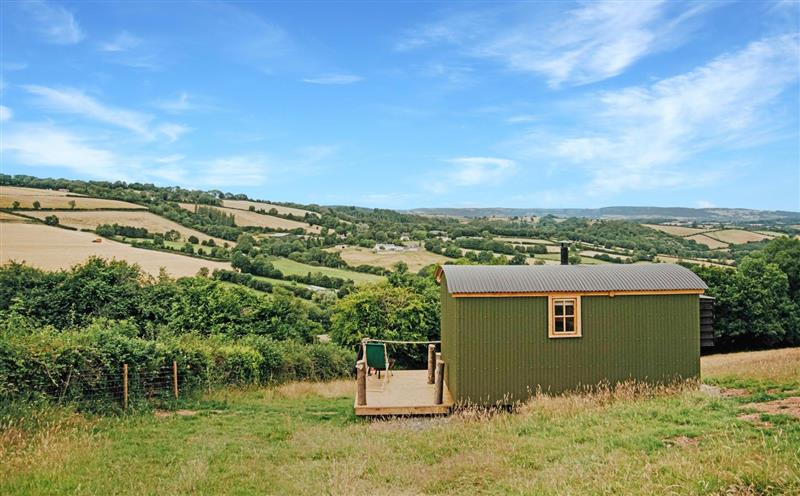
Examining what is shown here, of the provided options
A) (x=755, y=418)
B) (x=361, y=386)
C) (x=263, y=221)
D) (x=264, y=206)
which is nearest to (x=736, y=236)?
(x=263, y=221)

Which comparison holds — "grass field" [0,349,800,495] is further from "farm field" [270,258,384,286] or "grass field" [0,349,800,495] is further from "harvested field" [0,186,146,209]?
"harvested field" [0,186,146,209]

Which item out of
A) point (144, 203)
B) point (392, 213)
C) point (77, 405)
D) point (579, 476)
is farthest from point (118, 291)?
point (392, 213)

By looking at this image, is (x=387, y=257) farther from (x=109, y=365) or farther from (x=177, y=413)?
(x=177, y=413)

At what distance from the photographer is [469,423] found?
957 cm

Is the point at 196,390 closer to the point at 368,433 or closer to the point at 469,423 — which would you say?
the point at 368,433

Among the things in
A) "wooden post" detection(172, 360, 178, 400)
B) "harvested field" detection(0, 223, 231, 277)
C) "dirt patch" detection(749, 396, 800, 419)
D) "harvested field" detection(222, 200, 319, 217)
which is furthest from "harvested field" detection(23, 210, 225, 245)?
"dirt patch" detection(749, 396, 800, 419)

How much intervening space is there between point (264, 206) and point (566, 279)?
56.6 metres

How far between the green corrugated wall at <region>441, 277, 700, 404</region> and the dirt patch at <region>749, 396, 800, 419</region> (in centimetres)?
317

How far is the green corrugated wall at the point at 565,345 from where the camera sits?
11.6 metres

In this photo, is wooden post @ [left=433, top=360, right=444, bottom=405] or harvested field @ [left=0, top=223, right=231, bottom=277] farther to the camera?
harvested field @ [left=0, top=223, right=231, bottom=277]

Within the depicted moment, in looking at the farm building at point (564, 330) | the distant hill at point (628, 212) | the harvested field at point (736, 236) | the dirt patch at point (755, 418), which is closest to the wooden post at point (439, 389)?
the farm building at point (564, 330)

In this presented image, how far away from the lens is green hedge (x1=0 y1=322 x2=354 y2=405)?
1049 centimetres

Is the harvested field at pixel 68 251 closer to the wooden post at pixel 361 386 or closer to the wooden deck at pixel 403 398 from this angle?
the wooden deck at pixel 403 398

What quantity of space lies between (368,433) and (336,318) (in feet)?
45.1
